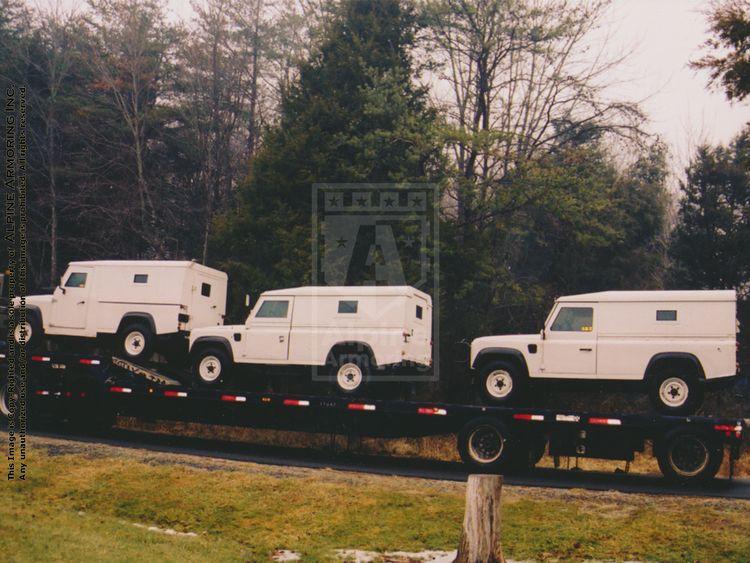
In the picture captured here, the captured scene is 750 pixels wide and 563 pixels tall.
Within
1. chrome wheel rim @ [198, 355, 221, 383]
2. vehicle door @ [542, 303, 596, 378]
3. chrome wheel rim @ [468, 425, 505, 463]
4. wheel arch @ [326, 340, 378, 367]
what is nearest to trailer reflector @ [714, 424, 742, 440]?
vehicle door @ [542, 303, 596, 378]

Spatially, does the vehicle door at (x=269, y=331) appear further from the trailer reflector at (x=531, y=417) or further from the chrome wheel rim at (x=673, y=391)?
the chrome wheel rim at (x=673, y=391)

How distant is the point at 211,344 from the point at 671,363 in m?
9.50

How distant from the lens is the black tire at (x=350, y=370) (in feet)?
56.4

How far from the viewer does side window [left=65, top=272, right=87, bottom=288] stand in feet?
64.2

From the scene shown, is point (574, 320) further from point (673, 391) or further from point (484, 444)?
point (484, 444)

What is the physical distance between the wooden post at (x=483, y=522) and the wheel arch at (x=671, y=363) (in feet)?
23.2

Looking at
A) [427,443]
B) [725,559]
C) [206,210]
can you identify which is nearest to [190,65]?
[206,210]

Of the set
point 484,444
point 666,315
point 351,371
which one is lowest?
point 484,444

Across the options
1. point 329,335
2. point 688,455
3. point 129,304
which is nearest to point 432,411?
point 329,335

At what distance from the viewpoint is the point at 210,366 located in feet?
60.6

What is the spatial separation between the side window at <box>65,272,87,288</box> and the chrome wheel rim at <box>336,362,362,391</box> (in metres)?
6.69

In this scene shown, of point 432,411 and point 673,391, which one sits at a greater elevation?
point 673,391

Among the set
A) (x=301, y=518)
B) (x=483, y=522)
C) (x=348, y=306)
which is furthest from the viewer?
(x=348, y=306)

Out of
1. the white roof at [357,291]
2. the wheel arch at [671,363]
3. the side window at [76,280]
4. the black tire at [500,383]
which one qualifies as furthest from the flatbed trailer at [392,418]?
the white roof at [357,291]
